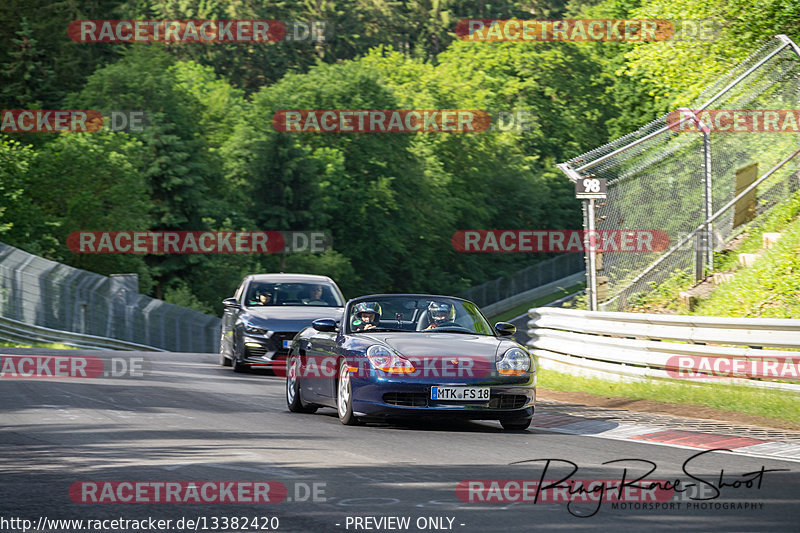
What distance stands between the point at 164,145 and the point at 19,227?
10.7m

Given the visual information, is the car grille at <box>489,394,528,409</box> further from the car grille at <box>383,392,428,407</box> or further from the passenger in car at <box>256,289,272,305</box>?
the passenger in car at <box>256,289,272,305</box>

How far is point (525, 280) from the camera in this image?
7862cm

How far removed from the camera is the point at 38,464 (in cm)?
945

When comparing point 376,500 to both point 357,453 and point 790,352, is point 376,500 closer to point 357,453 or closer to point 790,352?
point 357,453

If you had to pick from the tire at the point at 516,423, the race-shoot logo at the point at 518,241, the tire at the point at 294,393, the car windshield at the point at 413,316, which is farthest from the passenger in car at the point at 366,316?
the race-shoot logo at the point at 518,241

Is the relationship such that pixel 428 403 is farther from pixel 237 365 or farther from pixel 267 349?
pixel 237 365

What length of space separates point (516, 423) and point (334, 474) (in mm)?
3508

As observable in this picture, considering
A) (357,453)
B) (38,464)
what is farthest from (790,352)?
(38,464)
